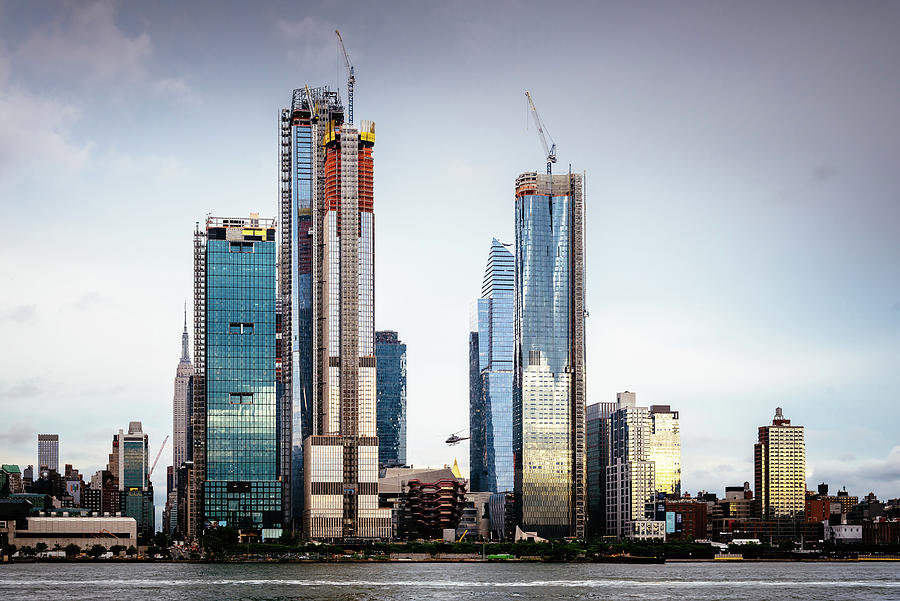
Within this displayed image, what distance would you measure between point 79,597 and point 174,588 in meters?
21.4

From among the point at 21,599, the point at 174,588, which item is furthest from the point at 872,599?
the point at 21,599

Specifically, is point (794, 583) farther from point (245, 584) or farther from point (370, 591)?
point (245, 584)

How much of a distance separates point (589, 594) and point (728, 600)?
60.7 ft

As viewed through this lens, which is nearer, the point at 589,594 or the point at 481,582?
the point at 589,594

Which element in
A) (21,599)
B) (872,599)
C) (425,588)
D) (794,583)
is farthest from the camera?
(794,583)

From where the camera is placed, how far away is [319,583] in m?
187

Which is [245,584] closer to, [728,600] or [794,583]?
[728,600]

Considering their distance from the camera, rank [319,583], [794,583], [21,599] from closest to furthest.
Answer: [21,599], [319,583], [794,583]

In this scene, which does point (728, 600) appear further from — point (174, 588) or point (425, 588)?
point (174, 588)

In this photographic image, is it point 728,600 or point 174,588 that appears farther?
point 174,588

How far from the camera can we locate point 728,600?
15612 centimetres

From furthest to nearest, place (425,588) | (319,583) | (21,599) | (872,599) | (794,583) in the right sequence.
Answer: (794,583) → (319,583) → (425,588) → (872,599) → (21,599)

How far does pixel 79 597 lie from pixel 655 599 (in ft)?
239

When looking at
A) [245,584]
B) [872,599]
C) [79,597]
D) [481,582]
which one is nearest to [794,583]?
[872,599]
